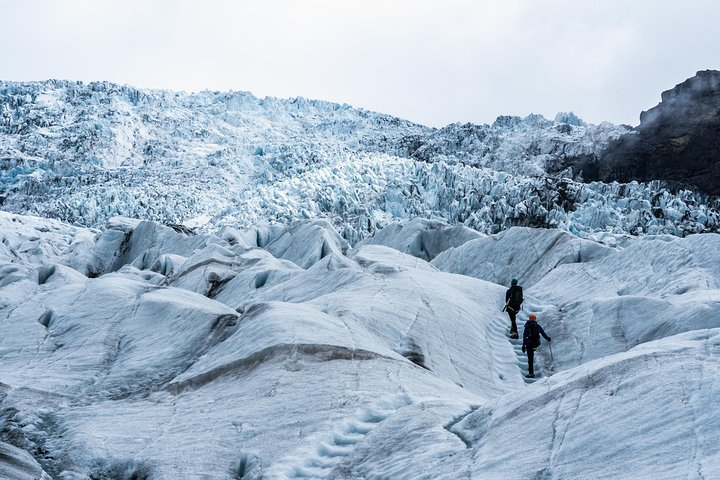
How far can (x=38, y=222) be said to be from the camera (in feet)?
187

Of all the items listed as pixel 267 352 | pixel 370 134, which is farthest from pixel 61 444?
pixel 370 134

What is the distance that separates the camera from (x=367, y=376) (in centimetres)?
1026

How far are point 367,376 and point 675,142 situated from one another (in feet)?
261

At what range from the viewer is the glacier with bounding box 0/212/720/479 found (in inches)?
270

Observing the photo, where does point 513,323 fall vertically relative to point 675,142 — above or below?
below

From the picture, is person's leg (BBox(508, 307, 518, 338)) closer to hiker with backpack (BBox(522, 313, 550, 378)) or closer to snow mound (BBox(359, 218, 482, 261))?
hiker with backpack (BBox(522, 313, 550, 378))

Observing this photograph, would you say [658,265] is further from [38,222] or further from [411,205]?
[38,222]

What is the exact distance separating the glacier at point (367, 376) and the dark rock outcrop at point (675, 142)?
60804mm

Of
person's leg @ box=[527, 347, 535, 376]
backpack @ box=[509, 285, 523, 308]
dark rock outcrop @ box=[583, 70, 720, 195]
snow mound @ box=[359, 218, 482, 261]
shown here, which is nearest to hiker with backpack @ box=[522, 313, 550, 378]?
person's leg @ box=[527, 347, 535, 376]

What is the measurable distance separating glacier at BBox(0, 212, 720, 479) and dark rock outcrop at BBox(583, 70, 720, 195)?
6080 centimetres

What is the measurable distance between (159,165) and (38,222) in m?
58.9

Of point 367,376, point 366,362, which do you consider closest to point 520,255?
point 366,362

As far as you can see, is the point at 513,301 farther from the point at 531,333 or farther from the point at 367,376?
the point at 367,376

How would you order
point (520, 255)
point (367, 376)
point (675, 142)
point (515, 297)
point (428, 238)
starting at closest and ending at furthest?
point (367, 376) → point (515, 297) → point (520, 255) → point (428, 238) → point (675, 142)
